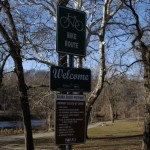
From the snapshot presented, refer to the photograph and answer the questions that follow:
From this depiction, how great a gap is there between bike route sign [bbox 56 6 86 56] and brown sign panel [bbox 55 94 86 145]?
2.59 feet

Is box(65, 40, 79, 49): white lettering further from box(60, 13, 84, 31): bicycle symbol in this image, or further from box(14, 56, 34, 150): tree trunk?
box(14, 56, 34, 150): tree trunk

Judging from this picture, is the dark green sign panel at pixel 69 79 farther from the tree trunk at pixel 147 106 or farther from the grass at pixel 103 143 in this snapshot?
the grass at pixel 103 143

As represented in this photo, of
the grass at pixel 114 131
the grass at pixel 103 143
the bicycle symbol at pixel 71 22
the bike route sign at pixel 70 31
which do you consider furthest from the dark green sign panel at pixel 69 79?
the grass at pixel 114 131

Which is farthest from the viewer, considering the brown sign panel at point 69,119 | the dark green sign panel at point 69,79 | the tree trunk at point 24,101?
the tree trunk at point 24,101

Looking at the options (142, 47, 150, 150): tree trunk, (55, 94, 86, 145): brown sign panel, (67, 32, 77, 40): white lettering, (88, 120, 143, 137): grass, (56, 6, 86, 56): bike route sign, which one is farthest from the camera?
(88, 120, 143, 137): grass

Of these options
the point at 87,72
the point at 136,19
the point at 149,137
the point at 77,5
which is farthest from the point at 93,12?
the point at 87,72

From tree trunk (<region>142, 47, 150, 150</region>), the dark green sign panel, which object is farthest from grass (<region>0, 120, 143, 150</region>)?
the dark green sign panel

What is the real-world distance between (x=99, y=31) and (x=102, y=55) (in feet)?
4.94

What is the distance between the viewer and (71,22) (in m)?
7.32

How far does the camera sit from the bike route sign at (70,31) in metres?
7.16

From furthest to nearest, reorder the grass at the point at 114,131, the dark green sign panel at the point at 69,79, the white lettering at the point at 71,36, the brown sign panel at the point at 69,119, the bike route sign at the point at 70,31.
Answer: the grass at the point at 114,131 → the white lettering at the point at 71,36 → the bike route sign at the point at 70,31 → the dark green sign panel at the point at 69,79 → the brown sign panel at the point at 69,119

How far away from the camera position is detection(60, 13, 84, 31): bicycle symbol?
723 cm

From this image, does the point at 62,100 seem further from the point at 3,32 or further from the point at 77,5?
the point at 77,5

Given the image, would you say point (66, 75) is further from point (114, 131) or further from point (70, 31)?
point (114, 131)
